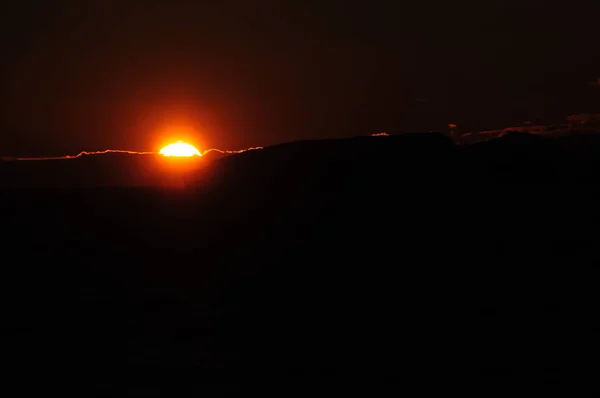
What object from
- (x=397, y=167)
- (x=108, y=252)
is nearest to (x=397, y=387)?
(x=397, y=167)

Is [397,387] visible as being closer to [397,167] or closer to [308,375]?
[308,375]

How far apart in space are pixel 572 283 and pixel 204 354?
58.5 feet

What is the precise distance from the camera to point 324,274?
3281 cm

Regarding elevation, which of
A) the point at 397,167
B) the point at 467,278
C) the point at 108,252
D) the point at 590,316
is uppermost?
the point at 397,167

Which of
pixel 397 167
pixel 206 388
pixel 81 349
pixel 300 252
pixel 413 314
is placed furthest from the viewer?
pixel 397 167

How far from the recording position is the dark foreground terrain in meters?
25.8

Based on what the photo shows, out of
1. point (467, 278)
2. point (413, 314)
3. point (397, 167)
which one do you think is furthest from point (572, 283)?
point (397, 167)

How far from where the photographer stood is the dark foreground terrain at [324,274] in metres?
25.8

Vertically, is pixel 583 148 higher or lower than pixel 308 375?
higher

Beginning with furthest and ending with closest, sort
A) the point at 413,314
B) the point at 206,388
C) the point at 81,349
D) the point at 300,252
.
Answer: the point at 300,252, the point at 413,314, the point at 81,349, the point at 206,388

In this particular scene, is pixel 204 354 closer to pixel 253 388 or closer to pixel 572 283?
pixel 253 388

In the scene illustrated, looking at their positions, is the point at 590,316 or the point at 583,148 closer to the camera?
the point at 590,316

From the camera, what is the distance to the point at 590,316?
1204 inches

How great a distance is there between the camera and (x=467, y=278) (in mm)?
32156
